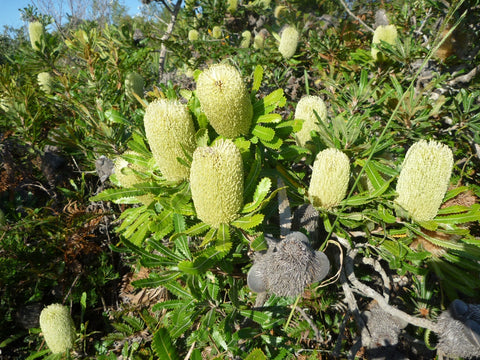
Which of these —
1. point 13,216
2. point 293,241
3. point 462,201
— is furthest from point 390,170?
point 13,216

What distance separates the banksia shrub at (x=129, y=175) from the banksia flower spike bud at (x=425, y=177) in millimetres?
949

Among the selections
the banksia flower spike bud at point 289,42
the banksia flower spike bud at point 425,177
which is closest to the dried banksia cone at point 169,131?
the banksia flower spike bud at point 425,177

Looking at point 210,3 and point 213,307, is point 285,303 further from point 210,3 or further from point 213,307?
point 210,3

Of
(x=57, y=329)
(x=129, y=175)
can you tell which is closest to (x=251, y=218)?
(x=129, y=175)

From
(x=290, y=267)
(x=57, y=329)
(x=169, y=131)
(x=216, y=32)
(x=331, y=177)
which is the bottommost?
(x=57, y=329)

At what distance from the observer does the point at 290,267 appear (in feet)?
2.60

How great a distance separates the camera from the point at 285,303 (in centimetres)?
116

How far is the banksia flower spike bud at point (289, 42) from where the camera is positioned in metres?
2.61

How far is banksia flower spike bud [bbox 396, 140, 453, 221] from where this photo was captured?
890 millimetres

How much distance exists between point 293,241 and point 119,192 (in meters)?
0.64

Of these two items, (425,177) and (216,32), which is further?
(216,32)

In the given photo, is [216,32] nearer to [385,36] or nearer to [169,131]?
[385,36]

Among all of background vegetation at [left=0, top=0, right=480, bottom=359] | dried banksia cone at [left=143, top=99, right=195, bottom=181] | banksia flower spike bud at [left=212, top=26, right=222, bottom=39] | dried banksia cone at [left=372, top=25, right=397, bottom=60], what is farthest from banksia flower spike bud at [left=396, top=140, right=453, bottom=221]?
banksia flower spike bud at [left=212, top=26, right=222, bottom=39]

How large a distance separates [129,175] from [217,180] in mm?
482
